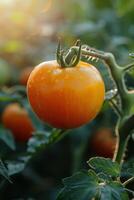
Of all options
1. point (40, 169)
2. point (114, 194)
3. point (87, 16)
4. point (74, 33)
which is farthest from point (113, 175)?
point (87, 16)

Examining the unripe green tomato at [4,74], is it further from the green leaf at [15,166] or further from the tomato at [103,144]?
the green leaf at [15,166]

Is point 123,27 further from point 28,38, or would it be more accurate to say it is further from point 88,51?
point 88,51

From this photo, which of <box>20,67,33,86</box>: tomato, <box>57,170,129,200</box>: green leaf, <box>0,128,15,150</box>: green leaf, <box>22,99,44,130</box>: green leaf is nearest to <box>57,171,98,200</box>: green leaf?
<box>57,170,129,200</box>: green leaf

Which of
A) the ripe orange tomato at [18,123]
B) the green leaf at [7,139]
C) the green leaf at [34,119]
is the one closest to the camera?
the green leaf at [7,139]

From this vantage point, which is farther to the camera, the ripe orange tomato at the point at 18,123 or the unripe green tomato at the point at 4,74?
the unripe green tomato at the point at 4,74

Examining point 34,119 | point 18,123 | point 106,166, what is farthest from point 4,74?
point 106,166

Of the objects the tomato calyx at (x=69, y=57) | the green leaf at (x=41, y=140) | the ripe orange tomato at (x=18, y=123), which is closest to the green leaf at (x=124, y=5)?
the ripe orange tomato at (x=18, y=123)
